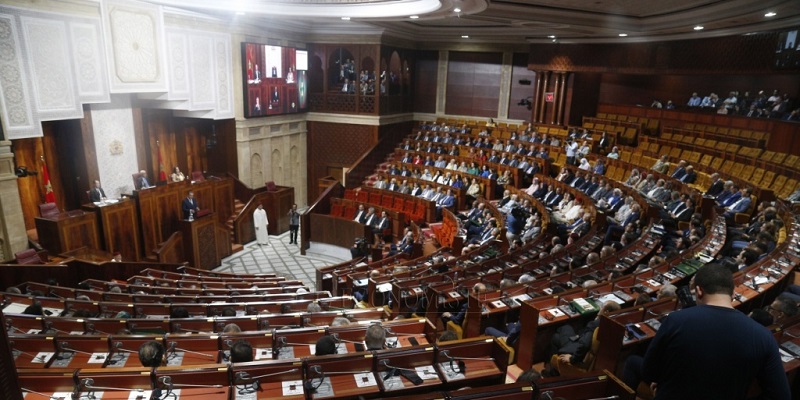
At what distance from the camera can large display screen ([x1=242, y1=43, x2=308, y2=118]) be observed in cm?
1348

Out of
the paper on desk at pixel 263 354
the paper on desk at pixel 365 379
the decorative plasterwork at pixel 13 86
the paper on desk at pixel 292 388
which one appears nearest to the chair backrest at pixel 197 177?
the decorative plasterwork at pixel 13 86

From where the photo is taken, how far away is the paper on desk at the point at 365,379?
137 inches

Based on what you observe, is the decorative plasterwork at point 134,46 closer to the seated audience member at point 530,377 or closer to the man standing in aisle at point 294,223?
the man standing in aisle at point 294,223

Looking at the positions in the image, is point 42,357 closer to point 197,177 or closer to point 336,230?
point 336,230

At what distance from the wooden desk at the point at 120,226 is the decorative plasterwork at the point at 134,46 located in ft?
7.83

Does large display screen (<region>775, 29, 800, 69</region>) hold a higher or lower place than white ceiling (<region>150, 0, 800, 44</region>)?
lower

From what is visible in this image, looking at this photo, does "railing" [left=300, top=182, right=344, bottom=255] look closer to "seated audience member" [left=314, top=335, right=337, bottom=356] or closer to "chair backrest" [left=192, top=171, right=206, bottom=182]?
"chair backrest" [left=192, top=171, right=206, bottom=182]

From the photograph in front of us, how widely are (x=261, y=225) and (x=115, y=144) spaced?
3.79m

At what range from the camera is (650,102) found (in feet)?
54.2

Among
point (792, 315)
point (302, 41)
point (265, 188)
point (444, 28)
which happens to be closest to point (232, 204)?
point (265, 188)

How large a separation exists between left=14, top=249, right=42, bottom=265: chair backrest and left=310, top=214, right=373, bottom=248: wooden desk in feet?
18.7

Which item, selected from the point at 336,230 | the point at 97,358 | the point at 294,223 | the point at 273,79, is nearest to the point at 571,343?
the point at 97,358

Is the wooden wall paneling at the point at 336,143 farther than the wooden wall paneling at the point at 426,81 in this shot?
No

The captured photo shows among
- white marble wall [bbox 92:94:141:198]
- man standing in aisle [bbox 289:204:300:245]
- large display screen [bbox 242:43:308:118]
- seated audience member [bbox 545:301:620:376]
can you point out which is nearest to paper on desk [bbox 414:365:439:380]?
seated audience member [bbox 545:301:620:376]
